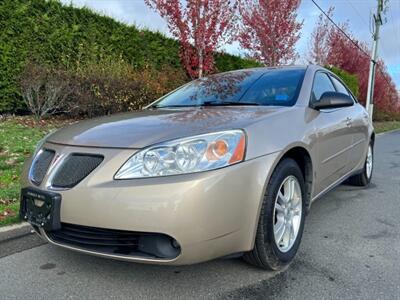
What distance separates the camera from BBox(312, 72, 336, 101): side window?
12.3 feet

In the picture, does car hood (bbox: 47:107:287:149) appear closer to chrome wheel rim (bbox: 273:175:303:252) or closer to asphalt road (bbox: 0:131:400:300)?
chrome wheel rim (bbox: 273:175:303:252)

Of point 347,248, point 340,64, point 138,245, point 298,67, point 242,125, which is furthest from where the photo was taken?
point 340,64

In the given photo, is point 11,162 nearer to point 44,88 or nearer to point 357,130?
point 44,88

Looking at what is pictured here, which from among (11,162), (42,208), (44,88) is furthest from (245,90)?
(44,88)

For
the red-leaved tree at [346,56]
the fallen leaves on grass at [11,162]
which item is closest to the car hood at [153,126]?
the fallen leaves on grass at [11,162]

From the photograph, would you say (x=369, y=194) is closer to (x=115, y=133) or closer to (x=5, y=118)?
(x=115, y=133)

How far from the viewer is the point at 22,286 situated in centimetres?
268

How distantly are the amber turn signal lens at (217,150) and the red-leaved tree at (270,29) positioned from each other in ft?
43.5

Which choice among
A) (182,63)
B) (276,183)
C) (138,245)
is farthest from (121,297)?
(182,63)

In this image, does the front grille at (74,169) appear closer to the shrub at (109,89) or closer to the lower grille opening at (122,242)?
the lower grille opening at (122,242)

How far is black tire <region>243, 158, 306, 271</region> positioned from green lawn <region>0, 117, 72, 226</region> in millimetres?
2299

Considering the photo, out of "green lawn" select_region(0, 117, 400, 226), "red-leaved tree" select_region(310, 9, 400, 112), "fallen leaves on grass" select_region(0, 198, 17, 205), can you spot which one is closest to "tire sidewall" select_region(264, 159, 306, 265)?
"green lawn" select_region(0, 117, 400, 226)

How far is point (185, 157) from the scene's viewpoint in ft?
7.86

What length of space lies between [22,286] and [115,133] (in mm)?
1134
